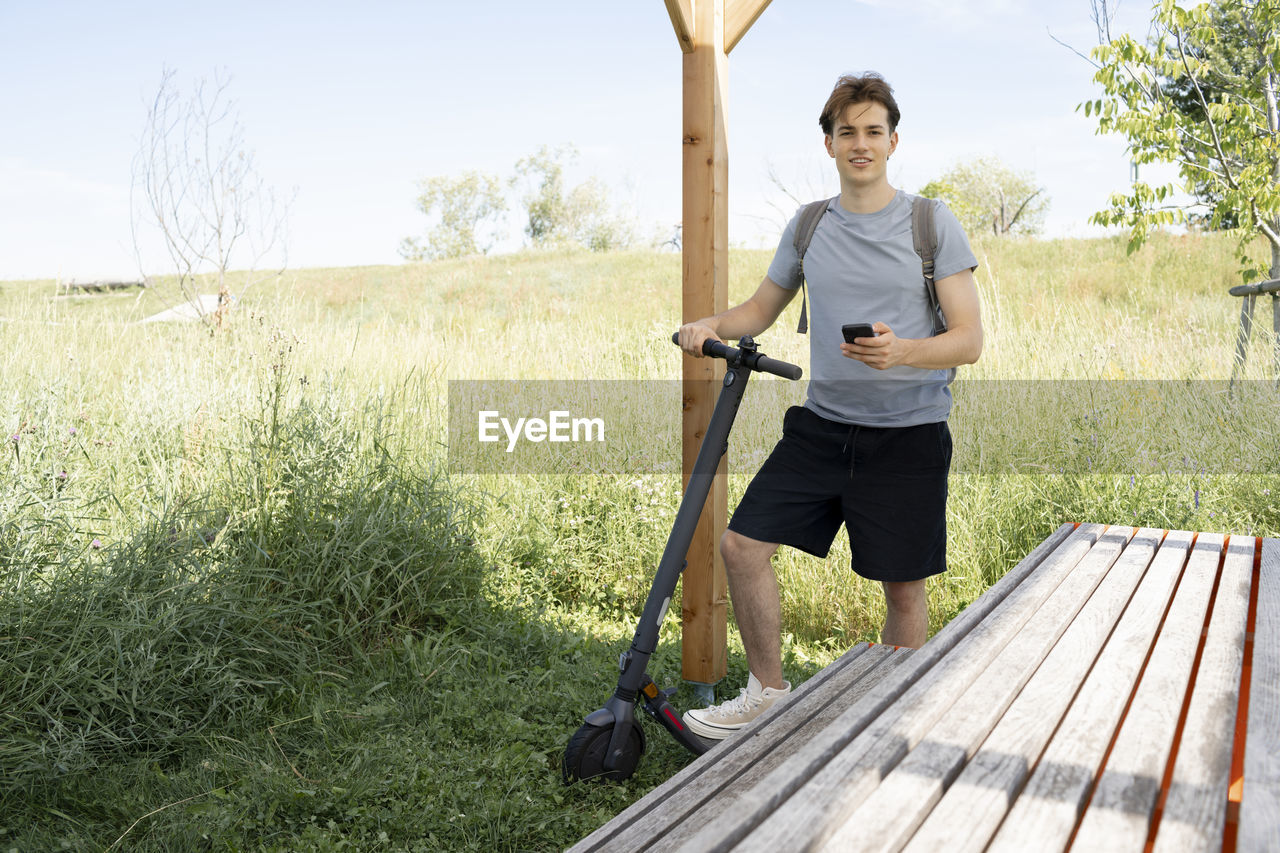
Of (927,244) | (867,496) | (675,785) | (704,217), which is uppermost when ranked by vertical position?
(704,217)

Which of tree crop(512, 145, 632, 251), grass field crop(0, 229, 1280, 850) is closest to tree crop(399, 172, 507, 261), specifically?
tree crop(512, 145, 632, 251)

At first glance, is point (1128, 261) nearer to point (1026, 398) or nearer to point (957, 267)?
point (1026, 398)

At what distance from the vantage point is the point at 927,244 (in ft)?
8.61

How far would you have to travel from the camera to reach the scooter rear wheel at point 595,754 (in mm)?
2750

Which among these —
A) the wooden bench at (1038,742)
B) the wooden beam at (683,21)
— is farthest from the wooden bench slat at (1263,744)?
the wooden beam at (683,21)

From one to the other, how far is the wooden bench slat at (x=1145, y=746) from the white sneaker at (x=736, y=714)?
1.15 meters

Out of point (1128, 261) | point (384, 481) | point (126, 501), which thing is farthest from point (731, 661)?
point (1128, 261)

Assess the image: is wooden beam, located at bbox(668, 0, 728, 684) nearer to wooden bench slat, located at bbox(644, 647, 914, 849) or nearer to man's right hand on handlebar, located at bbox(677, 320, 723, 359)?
man's right hand on handlebar, located at bbox(677, 320, 723, 359)

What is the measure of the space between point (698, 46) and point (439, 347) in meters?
4.32

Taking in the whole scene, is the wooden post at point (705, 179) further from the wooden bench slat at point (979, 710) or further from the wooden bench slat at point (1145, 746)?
the wooden bench slat at point (1145, 746)

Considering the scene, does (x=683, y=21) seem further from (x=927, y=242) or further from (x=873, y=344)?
(x=873, y=344)

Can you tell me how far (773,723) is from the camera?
213 centimetres

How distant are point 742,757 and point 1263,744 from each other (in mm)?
981

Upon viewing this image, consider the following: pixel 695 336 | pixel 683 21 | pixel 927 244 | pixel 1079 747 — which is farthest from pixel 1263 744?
pixel 683 21
